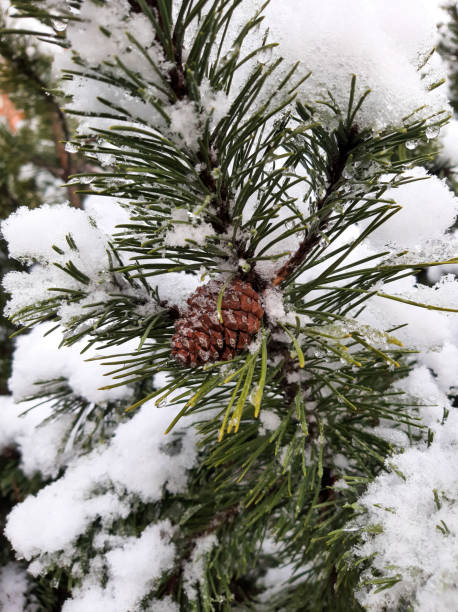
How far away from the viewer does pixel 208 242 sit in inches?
21.2

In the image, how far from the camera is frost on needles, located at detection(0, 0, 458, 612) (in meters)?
0.46

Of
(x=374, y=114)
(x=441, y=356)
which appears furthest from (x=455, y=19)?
(x=374, y=114)

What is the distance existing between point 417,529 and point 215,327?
0.35m

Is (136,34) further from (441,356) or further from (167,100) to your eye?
(441,356)

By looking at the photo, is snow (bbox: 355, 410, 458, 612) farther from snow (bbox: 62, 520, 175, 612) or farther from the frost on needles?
snow (bbox: 62, 520, 175, 612)

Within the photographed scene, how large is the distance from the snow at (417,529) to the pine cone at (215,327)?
0.91 feet

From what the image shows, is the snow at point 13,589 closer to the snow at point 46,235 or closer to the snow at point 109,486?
the snow at point 109,486

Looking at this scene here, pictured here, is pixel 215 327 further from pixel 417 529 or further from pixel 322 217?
pixel 417 529

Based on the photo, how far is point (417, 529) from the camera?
20.0 inches

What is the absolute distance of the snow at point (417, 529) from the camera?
46 cm

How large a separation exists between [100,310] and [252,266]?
222mm

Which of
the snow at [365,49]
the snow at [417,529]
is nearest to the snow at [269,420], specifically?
the snow at [417,529]

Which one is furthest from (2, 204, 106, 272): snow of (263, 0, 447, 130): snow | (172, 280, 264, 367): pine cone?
(263, 0, 447, 130): snow

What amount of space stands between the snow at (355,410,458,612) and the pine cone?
0.91ft
